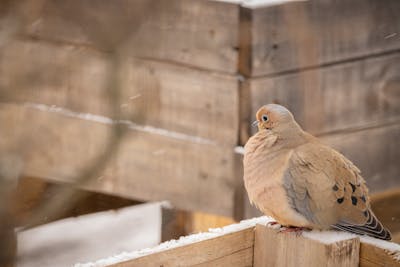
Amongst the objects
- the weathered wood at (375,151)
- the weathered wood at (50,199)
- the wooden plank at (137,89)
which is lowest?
the weathered wood at (50,199)

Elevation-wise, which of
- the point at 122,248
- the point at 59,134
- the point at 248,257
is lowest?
the point at 122,248

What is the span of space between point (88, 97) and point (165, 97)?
0.34 meters

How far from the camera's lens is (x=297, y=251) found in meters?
1.44

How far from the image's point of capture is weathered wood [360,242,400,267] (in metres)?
1.35

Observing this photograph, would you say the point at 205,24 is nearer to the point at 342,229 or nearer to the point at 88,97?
the point at 88,97

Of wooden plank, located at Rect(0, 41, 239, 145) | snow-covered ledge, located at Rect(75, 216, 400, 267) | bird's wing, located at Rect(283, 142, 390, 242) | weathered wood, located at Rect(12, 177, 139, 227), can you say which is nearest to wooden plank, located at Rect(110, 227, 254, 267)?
snow-covered ledge, located at Rect(75, 216, 400, 267)

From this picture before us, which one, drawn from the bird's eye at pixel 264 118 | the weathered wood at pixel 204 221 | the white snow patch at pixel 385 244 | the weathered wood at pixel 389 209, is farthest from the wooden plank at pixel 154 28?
the white snow patch at pixel 385 244

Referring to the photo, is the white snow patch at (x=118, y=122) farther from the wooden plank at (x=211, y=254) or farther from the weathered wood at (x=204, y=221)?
the wooden plank at (x=211, y=254)

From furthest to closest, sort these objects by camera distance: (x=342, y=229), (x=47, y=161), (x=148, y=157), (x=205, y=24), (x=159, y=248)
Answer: (x=47, y=161) → (x=148, y=157) → (x=205, y=24) → (x=342, y=229) → (x=159, y=248)

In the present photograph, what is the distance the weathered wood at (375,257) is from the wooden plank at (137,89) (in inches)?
46.5

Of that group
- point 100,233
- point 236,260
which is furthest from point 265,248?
point 100,233

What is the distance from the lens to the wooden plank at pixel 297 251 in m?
1.40

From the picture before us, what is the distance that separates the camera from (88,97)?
2.96 m

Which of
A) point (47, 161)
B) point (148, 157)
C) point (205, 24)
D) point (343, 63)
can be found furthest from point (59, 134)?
point (343, 63)
